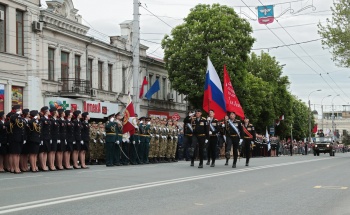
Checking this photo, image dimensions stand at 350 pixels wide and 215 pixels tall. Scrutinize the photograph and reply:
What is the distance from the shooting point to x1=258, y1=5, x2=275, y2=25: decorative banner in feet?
109

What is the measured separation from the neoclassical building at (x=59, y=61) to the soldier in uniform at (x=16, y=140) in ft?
46.1

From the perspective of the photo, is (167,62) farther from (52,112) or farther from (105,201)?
(105,201)

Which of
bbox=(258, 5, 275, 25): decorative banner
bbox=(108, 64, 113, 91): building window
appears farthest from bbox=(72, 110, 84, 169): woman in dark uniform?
bbox=(108, 64, 113, 91): building window

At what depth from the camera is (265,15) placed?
110 ft

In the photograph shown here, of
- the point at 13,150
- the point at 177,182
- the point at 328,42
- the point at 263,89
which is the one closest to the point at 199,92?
the point at 328,42

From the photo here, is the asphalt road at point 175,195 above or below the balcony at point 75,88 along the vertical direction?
below

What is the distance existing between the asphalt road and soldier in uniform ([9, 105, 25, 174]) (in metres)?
3.92

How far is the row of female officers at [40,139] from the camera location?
18.7 m

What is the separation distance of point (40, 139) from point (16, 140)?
87 centimetres

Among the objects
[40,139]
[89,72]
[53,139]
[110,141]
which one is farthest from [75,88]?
[40,139]

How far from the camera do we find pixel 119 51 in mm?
47844

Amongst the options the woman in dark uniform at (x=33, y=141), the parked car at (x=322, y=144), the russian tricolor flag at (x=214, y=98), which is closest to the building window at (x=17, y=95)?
the russian tricolor flag at (x=214, y=98)

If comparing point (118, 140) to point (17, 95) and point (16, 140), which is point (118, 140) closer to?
point (16, 140)

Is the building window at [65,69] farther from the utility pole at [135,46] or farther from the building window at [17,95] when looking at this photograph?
the utility pole at [135,46]
